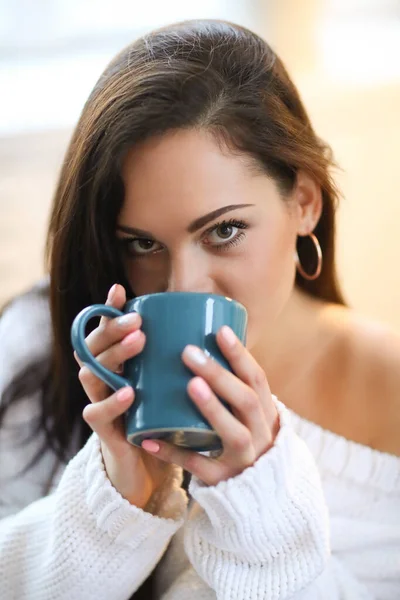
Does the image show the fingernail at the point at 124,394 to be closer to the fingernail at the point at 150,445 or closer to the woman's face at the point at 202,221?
the fingernail at the point at 150,445

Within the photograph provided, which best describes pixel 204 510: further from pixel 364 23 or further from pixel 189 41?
pixel 364 23

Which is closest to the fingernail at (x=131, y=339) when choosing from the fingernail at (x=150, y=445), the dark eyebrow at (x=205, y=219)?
the fingernail at (x=150, y=445)

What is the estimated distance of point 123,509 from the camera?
86 centimetres

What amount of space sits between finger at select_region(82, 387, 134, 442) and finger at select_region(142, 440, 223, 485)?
6cm

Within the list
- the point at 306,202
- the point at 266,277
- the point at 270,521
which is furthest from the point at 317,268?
the point at 270,521

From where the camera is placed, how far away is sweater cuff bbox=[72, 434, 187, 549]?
857 millimetres

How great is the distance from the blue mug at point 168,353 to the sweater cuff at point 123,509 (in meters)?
0.19

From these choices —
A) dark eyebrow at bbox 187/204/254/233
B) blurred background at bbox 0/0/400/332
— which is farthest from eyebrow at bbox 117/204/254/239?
blurred background at bbox 0/0/400/332

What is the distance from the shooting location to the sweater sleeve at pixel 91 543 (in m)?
0.87

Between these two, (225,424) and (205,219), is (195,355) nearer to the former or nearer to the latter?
(225,424)

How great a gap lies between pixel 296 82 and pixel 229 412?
3.23 ft

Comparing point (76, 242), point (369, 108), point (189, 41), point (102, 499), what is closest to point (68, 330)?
point (76, 242)

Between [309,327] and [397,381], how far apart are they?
0.50 feet

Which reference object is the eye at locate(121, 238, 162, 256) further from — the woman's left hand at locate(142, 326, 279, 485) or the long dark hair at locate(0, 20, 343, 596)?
the woman's left hand at locate(142, 326, 279, 485)
